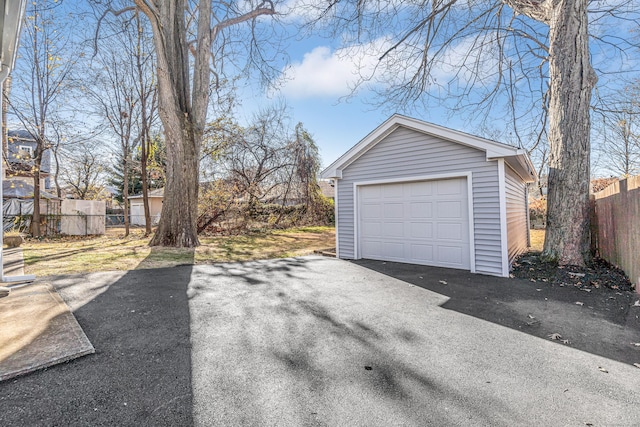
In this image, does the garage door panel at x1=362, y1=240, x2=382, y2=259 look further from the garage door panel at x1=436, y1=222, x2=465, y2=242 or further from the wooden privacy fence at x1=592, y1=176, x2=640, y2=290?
the wooden privacy fence at x1=592, y1=176, x2=640, y2=290

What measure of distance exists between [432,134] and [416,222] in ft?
6.57

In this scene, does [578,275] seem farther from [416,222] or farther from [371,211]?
Result: [371,211]

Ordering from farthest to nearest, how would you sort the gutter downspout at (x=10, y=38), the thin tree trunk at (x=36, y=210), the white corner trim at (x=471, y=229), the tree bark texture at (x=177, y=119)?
the thin tree trunk at (x=36, y=210)
the tree bark texture at (x=177, y=119)
the white corner trim at (x=471, y=229)
the gutter downspout at (x=10, y=38)

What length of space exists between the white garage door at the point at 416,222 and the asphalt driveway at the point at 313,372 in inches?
105

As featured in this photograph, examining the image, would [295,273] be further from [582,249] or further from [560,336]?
[582,249]

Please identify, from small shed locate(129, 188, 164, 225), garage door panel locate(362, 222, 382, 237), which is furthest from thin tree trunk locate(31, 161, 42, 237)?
garage door panel locate(362, 222, 382, 237)

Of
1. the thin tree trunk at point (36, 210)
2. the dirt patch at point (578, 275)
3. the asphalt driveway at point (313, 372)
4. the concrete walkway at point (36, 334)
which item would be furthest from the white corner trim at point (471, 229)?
the thin tree trunk at point (36, 210)

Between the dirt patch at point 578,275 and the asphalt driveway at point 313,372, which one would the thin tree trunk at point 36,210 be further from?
the dirt patch at point 578,275

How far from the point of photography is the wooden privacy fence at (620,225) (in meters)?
4.56

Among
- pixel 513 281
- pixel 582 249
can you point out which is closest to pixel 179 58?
pixel 513 281

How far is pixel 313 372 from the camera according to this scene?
91.6 inches

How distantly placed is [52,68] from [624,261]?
717 inches

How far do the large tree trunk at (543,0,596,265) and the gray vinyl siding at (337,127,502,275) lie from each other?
64.1 inches

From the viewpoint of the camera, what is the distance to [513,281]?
5.37 metres
